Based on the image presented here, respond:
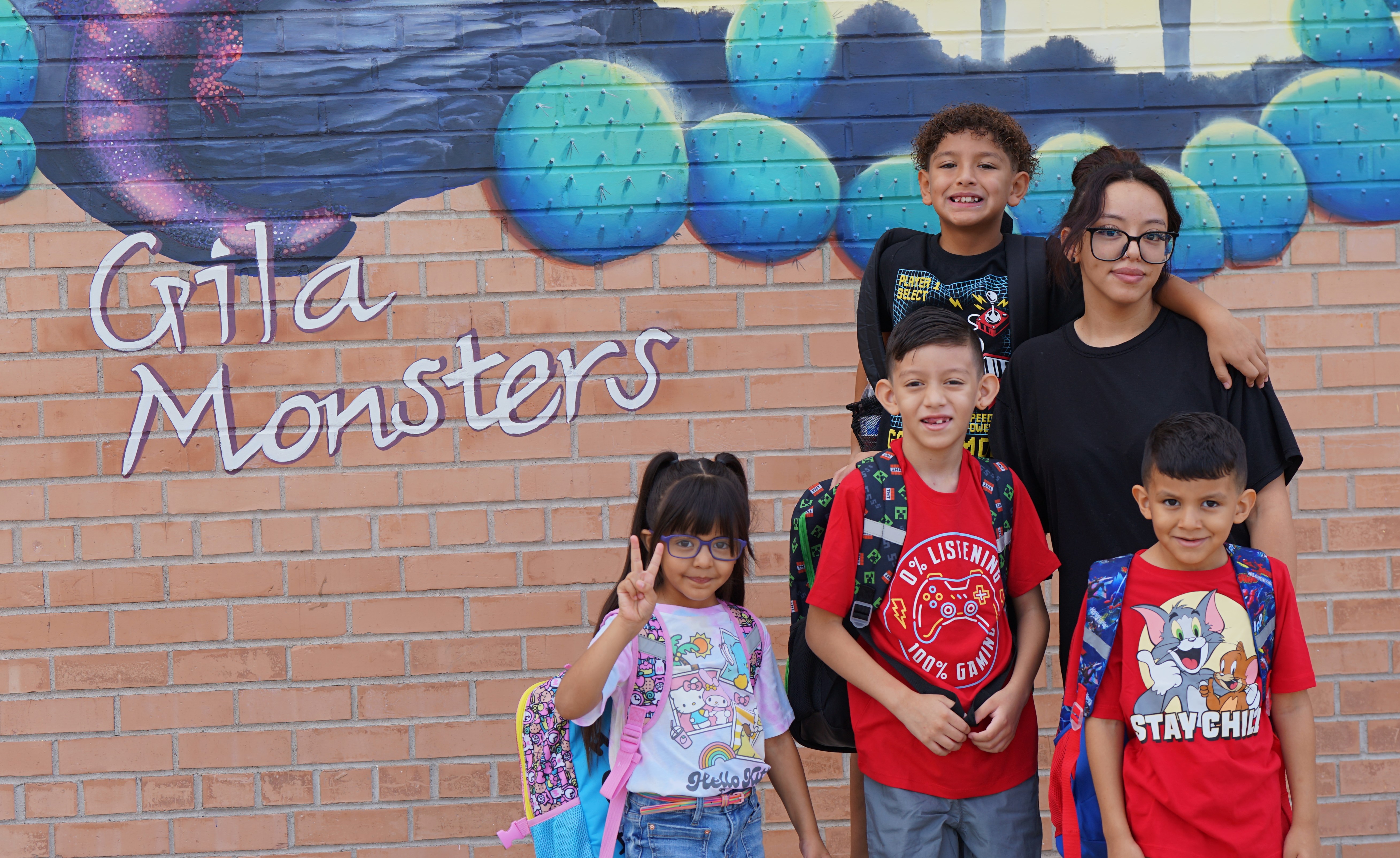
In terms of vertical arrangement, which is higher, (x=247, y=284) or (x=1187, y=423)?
(x=247, y=284)

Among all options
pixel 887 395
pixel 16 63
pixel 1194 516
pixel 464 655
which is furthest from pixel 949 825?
pixel 16 63

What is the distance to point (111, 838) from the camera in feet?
10.7

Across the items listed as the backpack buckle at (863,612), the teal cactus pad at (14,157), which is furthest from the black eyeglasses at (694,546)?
the teal cactus pad at (14,157)

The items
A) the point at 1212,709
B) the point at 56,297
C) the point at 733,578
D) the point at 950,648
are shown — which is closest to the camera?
the point at 1212,709

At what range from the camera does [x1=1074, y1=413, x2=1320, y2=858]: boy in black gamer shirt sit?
194 cm

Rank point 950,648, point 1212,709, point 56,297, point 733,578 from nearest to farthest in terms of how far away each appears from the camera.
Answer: point 1212,709 → point 950,648 → point 733,578 → point 56,297

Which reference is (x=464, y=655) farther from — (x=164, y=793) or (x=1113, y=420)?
(x=1113, y=420)

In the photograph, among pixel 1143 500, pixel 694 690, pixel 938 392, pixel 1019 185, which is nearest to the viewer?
pixel 1143 500

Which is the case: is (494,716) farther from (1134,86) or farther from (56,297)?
(1134,86)

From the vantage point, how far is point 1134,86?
3.30 metres

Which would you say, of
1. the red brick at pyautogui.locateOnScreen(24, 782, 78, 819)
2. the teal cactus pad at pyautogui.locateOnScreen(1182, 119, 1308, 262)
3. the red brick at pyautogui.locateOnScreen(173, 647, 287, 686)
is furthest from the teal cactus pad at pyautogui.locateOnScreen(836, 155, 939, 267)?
the red brick at pyautogui.locateOnScreen(24, 782, 78, 819)

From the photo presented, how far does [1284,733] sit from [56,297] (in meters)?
3.45

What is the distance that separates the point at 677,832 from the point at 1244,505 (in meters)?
1.31

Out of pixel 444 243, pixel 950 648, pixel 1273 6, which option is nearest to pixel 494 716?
pixel 444 243
